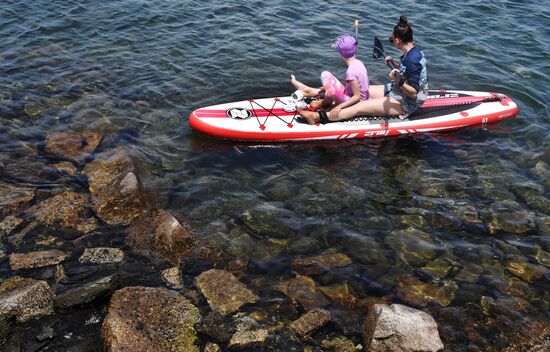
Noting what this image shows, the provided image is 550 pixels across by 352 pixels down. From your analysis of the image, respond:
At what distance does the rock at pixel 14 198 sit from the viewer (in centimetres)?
776

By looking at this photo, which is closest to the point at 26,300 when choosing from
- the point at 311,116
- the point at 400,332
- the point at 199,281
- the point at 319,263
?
the point at 199,281

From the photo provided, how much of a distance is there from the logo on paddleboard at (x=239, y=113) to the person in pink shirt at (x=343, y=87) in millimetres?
1133

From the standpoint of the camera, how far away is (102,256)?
22.9 feet

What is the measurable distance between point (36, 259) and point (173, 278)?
2007 millimetres

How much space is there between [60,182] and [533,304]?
802 centimetres

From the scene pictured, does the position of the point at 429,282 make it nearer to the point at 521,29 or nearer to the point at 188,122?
the point at 188,122

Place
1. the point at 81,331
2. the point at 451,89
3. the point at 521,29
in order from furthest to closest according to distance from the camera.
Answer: the point at 521,29 < the point at 451,89 < the point at 81,331

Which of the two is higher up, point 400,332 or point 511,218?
point 400,332

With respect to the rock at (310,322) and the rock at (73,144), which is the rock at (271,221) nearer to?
the rock at (310,322)

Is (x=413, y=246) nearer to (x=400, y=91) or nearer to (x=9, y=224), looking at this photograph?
(x=400, y=91)

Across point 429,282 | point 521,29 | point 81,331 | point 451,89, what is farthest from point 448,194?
point 521,29

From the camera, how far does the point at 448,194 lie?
8781mm

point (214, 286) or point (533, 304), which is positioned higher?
point (214, 286)

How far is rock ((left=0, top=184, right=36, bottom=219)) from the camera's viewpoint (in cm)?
776
